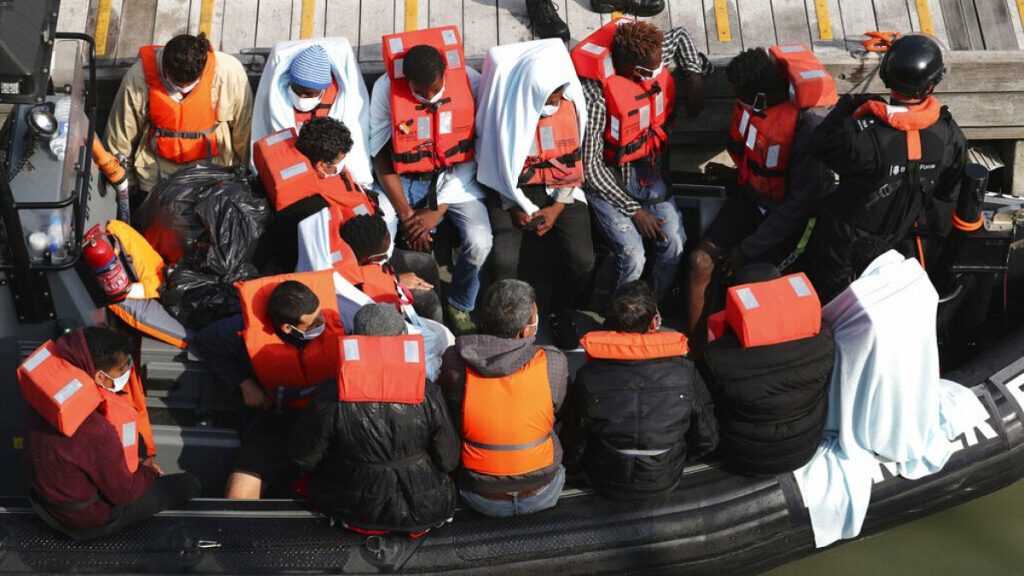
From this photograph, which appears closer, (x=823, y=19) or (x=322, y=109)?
(x=322, y=109)

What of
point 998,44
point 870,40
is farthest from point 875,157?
point 998,44

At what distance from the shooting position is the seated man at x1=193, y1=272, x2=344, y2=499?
178 inches

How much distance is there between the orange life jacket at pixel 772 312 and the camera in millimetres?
4383

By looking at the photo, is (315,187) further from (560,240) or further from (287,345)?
(560,240)

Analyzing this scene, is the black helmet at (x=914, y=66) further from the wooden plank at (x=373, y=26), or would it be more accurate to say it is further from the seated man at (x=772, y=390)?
the wooden plank at (x=373, y=26)

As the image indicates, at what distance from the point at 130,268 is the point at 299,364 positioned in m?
0.95

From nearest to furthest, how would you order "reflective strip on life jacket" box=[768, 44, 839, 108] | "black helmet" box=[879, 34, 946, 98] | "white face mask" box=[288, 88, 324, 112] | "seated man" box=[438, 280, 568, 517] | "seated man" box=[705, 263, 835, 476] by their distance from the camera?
"seated man" box=[438, 280, 568, 517] < "seated man" box=[705, 263, 835, 476] < "black helmet" box=[879, 34, 946, 98] < "reflective strip on life jacket" box=[768, 44, 839, 108] < "white face mask" box=[288, 88, 324, 112]

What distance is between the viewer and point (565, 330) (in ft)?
18.9

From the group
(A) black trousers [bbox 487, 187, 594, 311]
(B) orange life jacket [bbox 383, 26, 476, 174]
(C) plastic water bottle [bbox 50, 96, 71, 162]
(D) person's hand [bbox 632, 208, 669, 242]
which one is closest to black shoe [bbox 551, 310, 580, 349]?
(A) black trousers [bbox 487, 187, 594, 311]

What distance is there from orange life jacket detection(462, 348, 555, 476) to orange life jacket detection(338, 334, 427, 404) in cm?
23

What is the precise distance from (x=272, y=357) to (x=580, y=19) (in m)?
3.06

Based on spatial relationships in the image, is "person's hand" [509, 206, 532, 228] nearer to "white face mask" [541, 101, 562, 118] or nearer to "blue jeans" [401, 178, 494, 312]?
"blue jeans" [401, 178, 494, 312]

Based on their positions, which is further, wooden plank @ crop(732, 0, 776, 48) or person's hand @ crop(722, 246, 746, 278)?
wooden plank @ crop(732, 0, 776, 48)

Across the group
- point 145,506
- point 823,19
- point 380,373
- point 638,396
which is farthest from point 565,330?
point 823,19
